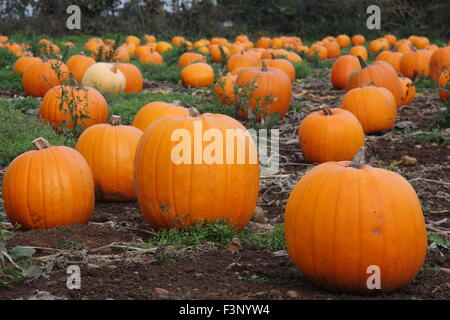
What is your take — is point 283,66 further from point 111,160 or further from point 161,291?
point 161,291

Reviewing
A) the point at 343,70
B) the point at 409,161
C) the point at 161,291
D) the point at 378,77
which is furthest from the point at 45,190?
Answer: the point at 343,70

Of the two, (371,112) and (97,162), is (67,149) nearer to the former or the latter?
(97,162)

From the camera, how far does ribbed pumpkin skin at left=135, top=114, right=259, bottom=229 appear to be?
4.07 meters

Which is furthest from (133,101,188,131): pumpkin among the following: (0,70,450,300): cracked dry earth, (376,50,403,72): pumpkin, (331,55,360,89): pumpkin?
(376,50,403,72): pumpkin

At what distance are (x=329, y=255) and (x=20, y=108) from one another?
20.0 feet

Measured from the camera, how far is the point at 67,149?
4.47 meters

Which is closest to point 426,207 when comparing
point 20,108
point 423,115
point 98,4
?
point 423,115

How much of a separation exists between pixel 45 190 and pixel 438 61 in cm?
770

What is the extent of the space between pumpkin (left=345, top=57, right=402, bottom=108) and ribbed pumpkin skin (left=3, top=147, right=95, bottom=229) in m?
4.86

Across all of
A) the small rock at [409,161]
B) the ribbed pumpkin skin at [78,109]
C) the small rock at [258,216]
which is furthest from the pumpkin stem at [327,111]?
the ribbed pumpkin skin at [78,109]

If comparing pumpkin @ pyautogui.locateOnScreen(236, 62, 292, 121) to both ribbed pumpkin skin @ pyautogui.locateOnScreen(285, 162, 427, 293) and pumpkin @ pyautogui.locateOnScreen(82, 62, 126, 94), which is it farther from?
ribbed pumpkin skin @ pyautogui.locateOnScreen(285, 162, 427, 293)

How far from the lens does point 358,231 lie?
316cm

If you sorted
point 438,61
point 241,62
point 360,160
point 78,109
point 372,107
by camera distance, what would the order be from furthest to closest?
1. point 241,62
2. point 438,61
3. point 372,107
4. point 78,109
5. point 360,160

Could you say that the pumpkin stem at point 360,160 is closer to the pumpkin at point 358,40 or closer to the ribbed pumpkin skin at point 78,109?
the ribbed pumpkin skin at point 78,109
